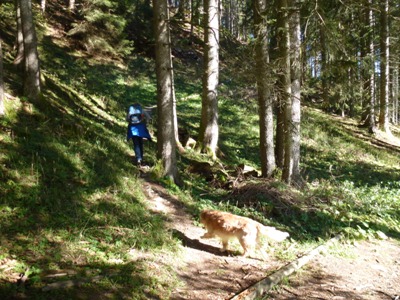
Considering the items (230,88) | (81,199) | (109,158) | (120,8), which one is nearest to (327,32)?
(109,158)

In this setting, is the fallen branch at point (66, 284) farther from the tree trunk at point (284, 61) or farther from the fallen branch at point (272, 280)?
the tree trunk at point (284, 61)

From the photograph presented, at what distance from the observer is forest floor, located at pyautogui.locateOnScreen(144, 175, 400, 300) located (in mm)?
4715

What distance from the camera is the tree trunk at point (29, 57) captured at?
10.0 meters

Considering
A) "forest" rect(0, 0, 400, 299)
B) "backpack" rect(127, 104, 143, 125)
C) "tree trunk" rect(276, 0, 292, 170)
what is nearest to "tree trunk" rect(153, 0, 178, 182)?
"forest" rect(0, 0, 400, 299)

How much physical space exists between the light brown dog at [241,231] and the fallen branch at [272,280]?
19.1 inches

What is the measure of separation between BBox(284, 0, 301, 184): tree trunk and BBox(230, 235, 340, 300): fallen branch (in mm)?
3618

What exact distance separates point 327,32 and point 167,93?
4.15 metres

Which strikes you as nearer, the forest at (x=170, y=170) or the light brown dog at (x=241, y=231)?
the forest at (x=170, y=170)

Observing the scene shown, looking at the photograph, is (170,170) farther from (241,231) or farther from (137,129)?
(241,231)

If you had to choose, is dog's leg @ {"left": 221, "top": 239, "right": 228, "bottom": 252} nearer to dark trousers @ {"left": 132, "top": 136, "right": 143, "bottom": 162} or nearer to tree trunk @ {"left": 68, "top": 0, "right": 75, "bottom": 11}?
dark trousers @ {"left": 132, "top": 136, "right": 143, "bottom": 162}

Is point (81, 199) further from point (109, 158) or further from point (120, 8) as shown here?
point (120, 8)

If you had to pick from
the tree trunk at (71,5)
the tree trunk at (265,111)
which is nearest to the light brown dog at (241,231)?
the tree trunk at (265,111)

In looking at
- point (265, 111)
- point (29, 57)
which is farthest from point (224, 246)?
point (29, 57)

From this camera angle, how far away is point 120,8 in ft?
80.7
